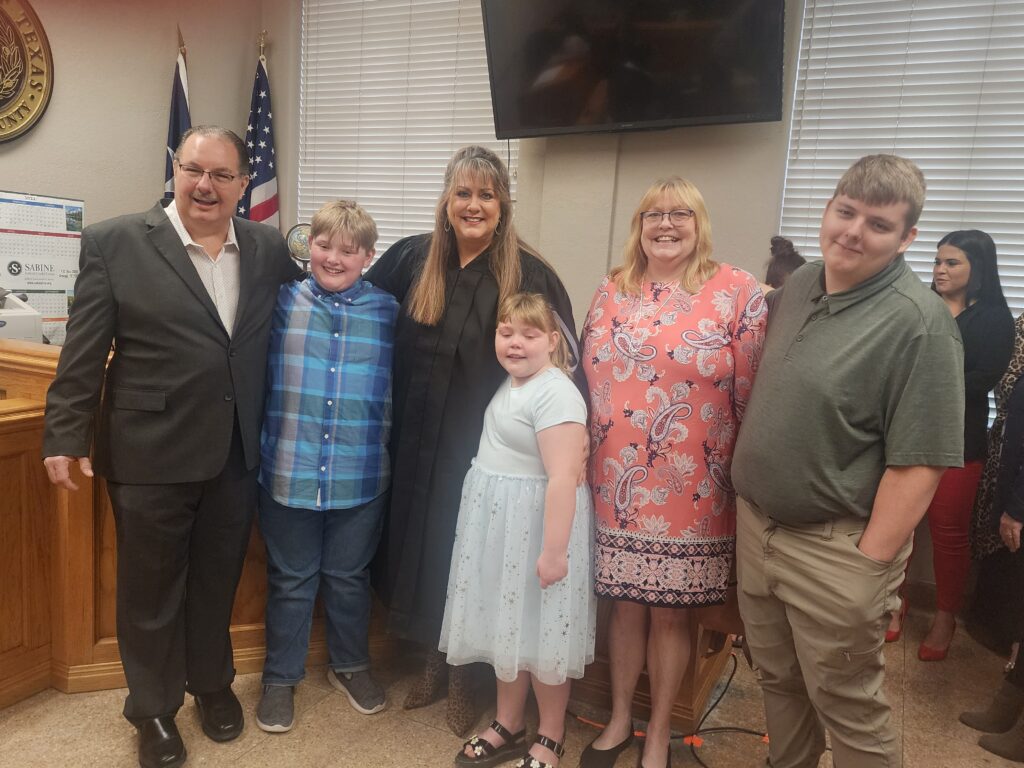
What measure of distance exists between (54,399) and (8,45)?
3044 mm

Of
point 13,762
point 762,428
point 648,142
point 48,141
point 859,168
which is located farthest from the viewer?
point 48,141

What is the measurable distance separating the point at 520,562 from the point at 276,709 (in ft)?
2.95

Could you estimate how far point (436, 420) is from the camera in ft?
6.28

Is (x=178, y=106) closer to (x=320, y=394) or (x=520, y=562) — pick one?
(x=320, y=394)

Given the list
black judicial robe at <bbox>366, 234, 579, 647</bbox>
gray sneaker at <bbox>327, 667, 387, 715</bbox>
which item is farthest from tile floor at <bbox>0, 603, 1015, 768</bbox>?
black judicial robe at <bbox>366, 234, 579, 647</bbox>

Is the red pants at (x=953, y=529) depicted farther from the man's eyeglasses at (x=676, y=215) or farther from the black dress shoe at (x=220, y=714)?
the black dress shoe at (x=220, y=714)

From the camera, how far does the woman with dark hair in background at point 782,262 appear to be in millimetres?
2941

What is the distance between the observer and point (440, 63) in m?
4.13

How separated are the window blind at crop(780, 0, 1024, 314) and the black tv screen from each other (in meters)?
0.37

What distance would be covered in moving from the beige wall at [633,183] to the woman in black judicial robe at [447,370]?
1.57 m

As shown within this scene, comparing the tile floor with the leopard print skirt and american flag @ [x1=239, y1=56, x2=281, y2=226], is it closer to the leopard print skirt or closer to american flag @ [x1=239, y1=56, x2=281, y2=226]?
the leopard print skirt

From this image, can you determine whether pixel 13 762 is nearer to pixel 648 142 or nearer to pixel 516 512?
pixel 516 512

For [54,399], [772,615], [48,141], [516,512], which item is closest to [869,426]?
[772,615]

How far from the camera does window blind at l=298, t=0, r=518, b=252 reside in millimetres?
4070
